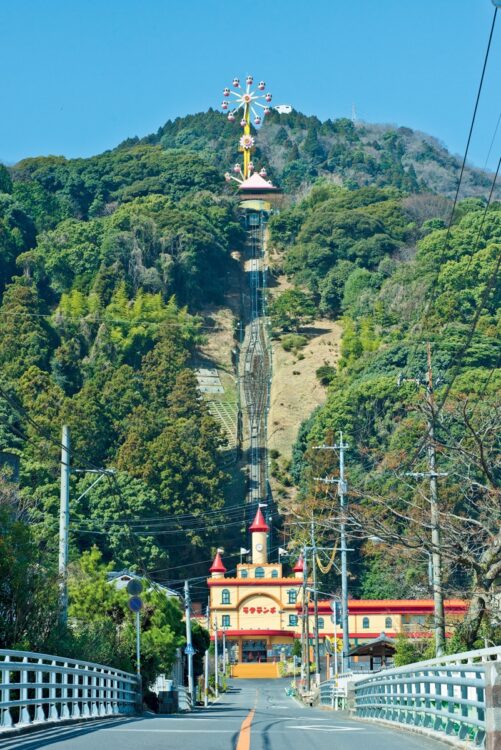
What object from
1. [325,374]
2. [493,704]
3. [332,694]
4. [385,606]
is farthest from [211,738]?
[325,374]

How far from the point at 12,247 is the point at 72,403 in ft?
121

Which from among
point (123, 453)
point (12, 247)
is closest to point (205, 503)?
point (123, 453)

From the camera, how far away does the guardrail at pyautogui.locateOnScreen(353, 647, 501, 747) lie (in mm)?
11488

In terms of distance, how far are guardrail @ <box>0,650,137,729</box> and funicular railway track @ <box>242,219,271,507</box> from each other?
7455 cm

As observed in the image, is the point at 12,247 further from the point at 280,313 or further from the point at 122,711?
the point at 122,711

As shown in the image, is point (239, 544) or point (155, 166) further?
point (155, 166)

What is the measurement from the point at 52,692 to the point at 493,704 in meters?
9.23

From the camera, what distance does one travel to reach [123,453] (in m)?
94.3

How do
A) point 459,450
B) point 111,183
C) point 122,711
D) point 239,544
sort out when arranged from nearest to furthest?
point 459,450, point 122,711, point 239,544, point 111,183

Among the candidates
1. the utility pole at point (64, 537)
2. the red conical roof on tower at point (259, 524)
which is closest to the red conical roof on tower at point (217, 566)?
the red conical roof on tower at point (259, 524)

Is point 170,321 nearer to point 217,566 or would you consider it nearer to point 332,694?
point 217,566

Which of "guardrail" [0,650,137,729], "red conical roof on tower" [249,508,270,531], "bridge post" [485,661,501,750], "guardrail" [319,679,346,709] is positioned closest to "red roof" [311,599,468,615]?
"red conical roof on tower" [249,508,270,531]

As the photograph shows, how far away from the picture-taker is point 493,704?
33.8ft

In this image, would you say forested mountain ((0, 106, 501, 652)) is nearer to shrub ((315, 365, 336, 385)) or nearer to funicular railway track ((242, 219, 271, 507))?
shrub ((315, 365, 336, 385))
